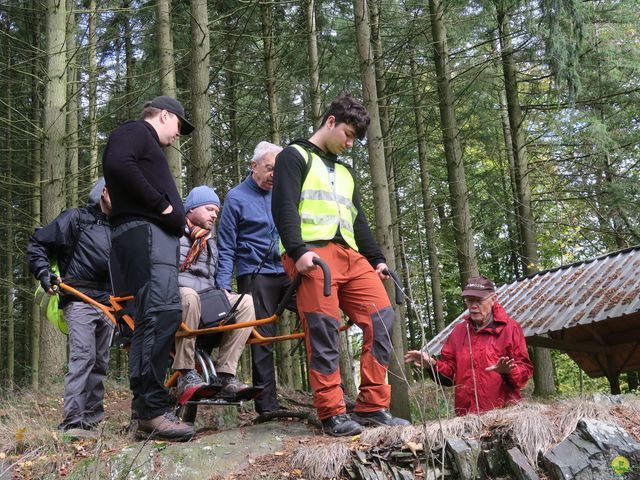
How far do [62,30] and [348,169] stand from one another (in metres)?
7.38

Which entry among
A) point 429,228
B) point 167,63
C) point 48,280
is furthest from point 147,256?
point 429,228

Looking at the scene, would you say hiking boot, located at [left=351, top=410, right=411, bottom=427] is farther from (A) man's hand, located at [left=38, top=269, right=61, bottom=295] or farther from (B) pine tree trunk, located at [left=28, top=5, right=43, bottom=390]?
(B) pine tree trunk, located at [left=28, top=5, right=43, bottom=390]

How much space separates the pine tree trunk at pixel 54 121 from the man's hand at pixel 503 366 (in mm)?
7088

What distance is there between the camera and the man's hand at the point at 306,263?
3.69m

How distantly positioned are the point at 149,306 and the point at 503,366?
94.6 inches

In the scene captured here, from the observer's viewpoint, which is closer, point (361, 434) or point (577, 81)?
point (361, 434)

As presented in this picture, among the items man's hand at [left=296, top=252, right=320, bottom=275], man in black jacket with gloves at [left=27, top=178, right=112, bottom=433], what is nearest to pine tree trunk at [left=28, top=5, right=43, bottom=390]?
man in black jacket with gloves at [left=27, top=178, right=112, bottom=433]

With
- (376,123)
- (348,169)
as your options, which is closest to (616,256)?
(376,123)

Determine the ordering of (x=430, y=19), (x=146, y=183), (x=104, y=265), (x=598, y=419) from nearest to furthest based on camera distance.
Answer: (x=598, y=419) < (x=146, y=183) < (x=104, y=265) < (x=430, y=19)

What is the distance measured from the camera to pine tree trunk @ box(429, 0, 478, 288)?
11.3m

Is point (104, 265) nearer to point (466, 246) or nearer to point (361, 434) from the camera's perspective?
point (361, 434)

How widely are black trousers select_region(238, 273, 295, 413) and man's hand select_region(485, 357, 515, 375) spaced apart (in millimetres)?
1531

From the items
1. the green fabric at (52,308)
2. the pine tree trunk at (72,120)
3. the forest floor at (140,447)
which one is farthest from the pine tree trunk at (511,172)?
the green fabric at (52,308)

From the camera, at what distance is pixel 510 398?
4.59 meters
